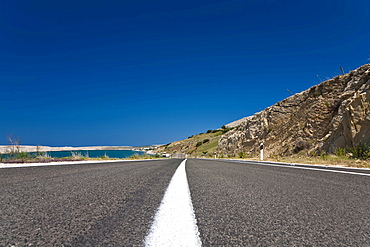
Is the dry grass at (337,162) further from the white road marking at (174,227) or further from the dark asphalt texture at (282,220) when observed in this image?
→ the white road marking at (174,227)

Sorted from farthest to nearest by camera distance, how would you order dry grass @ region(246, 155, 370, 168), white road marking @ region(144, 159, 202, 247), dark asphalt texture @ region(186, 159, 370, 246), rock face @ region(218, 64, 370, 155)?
rock face @ region(218, 64, 370, 155)
dry grass @ region(246, 155, 370, 168)
dark asphalt texture @ region(186, 159, 370, 246)
white road marking @ region(144, 159, 202, 247)

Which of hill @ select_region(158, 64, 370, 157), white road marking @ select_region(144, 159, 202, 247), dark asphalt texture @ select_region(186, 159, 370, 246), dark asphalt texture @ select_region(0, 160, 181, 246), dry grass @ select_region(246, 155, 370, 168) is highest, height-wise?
hill @ select_region(158, 64, 370, 157)

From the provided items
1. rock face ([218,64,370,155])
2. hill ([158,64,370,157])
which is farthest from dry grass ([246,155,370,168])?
rock face ([218,64,370,155])

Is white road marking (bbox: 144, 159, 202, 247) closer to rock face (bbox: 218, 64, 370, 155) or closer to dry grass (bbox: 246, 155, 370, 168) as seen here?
dry grass (bbox: 246, 155, 370, 168)

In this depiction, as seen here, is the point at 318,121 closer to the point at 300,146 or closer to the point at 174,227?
the point at 300,146

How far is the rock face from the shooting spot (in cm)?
1312

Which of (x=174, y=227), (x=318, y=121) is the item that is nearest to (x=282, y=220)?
(x=174, y=227)

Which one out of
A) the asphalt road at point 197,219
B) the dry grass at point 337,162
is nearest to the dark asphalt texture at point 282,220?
the asphalt road at point 197,219

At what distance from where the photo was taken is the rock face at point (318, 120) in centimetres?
1312

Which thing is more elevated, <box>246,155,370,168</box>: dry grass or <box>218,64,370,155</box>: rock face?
<box>218,64,370,155</box>: rock face

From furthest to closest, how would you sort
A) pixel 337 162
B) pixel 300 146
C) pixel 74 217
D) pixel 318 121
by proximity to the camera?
pixel 318 121 < pixel 300 146 < pixel 337 162 < pixel 74 217

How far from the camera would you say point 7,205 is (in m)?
1.72

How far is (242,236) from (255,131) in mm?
29199

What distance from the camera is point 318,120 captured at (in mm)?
19125
